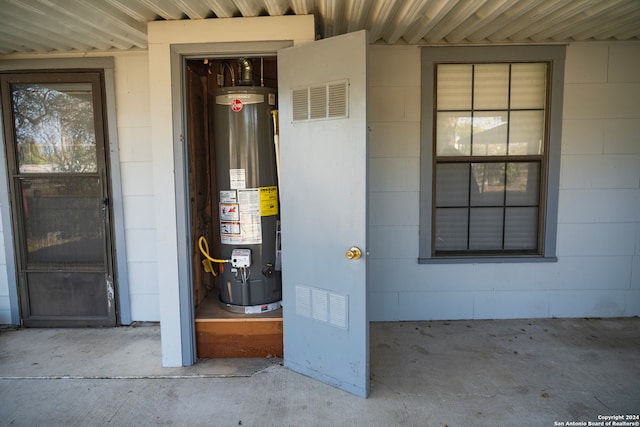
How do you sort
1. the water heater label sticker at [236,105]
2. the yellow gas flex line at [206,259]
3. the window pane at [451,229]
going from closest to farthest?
the water heater label sticker at [236,105], the yellow gas flex line at [206,259], the window pane at [451,229]

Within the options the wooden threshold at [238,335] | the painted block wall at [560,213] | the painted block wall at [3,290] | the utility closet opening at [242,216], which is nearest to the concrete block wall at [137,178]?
the utility closet opening at [242,216]

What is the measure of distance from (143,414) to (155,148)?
1.74 m

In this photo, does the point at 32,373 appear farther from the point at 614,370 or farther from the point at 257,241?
the point at 614,370

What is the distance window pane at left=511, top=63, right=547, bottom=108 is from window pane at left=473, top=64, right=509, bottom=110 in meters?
0.07

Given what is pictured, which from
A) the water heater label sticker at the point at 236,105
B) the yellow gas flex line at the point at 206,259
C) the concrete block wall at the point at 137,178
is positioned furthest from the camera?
the concrete block wall at the point at 137,178

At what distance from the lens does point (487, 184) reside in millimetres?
3646

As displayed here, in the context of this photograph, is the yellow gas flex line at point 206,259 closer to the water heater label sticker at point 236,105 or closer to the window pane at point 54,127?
the water heater label sticker at point 236,105

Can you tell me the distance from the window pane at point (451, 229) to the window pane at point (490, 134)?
0.59m

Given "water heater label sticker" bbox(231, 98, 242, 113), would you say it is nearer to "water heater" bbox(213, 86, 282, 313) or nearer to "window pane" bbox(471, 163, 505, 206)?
"water heater" bbox(213, 86, 282, 313)

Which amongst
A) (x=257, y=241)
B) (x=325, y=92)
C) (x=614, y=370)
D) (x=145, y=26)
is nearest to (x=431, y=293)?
(x=614, y=370)

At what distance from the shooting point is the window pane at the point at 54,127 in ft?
11.5

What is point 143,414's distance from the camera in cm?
237

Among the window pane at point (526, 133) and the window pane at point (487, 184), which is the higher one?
the window pane at point (526, 133)

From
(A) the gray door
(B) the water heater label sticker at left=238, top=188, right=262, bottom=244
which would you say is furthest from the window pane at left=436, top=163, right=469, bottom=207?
(A) the gray door
